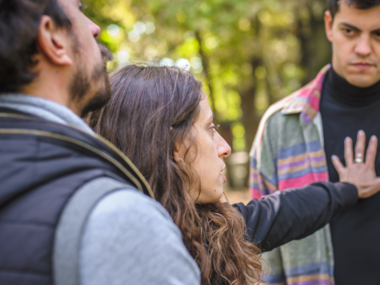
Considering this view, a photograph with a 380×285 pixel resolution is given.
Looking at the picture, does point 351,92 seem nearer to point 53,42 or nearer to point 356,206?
point 356,206

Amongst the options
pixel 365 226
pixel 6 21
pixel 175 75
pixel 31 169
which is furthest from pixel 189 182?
pixel 365 226

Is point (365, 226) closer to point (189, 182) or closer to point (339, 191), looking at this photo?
point (339, 191)

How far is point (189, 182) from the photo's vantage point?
1.61 metres

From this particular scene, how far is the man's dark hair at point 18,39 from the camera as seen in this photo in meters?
0.96

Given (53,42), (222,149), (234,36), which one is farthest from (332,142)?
(234,36)

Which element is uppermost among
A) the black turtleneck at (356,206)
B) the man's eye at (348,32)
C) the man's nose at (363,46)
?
the man's eye at (348,32)

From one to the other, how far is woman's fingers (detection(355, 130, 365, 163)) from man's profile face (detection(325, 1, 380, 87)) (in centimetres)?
35

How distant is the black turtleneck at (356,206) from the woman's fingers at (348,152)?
0.10 metres

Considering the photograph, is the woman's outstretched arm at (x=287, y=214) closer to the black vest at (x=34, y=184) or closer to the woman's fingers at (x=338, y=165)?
the woman's fingers at (x=338, y=165)

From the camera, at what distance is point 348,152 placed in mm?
2346

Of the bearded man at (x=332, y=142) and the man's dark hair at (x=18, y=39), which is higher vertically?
the man's dark hair at (x=18, y=39)

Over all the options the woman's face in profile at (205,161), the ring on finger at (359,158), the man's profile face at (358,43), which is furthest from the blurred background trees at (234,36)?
the ring on finger at (359,158)

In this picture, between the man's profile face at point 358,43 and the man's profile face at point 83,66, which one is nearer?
the man's profile face at point 83,66

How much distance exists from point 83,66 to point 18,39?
0.76 ft
